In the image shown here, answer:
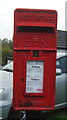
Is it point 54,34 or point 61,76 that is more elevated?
point 54,34

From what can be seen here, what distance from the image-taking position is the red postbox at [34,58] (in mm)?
4355

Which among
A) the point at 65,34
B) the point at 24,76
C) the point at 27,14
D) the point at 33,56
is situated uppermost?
the point at 65,34

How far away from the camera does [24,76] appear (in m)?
4.36

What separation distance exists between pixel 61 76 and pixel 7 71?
1348mm

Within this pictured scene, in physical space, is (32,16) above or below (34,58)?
above

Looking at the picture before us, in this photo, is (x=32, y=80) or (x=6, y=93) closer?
(x=32, y=80)

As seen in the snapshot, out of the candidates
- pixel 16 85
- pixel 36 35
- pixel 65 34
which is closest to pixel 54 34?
pixel 36 35

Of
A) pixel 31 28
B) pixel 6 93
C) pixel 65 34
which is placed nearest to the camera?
pixel 31 28

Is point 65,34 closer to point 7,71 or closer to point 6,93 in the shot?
point 7,71

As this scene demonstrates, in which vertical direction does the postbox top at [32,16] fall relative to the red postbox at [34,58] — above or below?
above

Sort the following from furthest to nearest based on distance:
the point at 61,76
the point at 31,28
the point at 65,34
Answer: the point at 65,34
the point at 61,76
the point at 31,28

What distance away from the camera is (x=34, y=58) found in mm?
4398

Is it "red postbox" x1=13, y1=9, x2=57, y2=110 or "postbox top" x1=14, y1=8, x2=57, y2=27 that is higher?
"postbox top" x1=14, y1=8, x2=57, y2=27

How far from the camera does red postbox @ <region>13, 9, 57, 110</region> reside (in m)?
4.36
